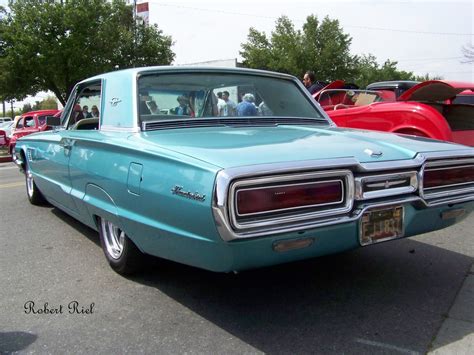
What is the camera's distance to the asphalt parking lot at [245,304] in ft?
8.51

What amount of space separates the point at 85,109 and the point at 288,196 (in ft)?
10.3

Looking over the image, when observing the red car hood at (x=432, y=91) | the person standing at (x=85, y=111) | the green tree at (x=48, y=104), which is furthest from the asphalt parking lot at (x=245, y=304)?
the green tree at (x=48, y=104)

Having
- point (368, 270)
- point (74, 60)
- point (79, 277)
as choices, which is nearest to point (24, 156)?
point (79, 277)

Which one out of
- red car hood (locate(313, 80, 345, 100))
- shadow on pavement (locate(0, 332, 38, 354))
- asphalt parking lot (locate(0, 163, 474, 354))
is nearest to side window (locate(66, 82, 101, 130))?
asphalt parking lot (locate(0, 163, 474, 354))

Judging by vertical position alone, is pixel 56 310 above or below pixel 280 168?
below

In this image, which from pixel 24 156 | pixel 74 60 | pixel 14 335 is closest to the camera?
pixel 14 335

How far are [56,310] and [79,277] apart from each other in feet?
1.88

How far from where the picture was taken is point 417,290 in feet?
10.7

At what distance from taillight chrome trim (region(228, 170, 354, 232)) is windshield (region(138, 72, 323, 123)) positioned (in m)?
1.33

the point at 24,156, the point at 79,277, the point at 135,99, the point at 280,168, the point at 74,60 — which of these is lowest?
the point at 79,277

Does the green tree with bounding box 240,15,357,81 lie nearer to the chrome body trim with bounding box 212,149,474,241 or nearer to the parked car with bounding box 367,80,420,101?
the parked car with bounding box 367,80,420,101

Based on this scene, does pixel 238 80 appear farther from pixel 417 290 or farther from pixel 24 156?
pixel 24 156

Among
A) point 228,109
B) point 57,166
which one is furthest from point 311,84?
point 57,166

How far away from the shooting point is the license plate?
264 centimetres
